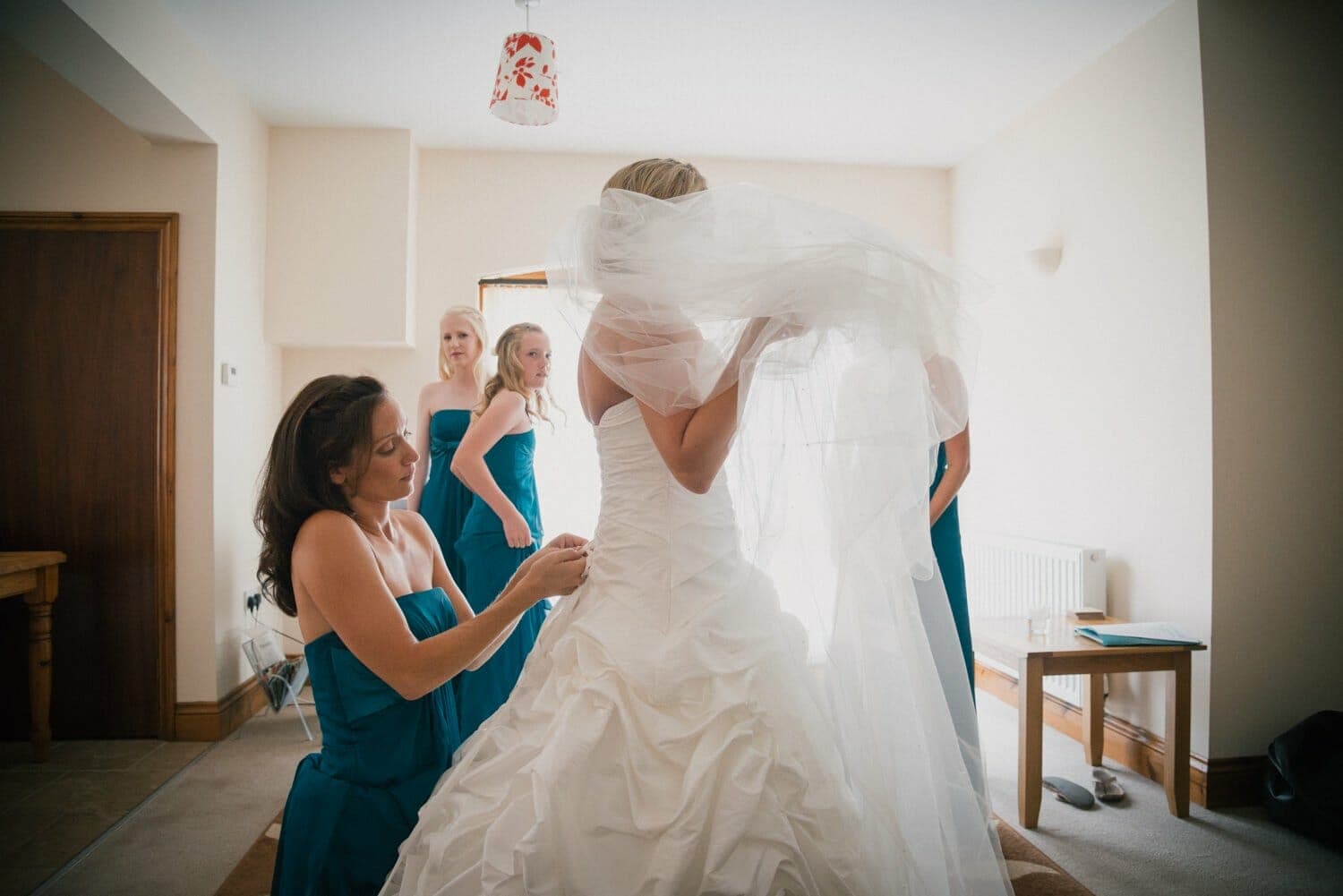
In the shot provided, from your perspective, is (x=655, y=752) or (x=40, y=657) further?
(x=40, y=657)

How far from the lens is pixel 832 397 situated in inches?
52.7

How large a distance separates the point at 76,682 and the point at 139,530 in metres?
0.71

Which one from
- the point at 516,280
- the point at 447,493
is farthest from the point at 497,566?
the point at 516,280

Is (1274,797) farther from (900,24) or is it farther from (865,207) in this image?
(865,207)

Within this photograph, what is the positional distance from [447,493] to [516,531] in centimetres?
51

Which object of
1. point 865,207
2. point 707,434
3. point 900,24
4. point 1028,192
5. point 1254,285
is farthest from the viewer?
point 865,207

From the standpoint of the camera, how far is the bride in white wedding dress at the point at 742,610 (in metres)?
1.11

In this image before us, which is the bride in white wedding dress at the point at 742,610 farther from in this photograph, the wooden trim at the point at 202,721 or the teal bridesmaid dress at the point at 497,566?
the wooden trim at the point at 202,721

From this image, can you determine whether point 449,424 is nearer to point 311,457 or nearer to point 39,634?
point 39,634

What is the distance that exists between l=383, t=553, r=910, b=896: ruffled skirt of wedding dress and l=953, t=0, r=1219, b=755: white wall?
241 centimetres

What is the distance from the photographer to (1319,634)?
2902mm

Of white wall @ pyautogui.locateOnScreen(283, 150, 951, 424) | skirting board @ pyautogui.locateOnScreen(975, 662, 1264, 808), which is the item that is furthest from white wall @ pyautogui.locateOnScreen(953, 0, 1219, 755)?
white wall @ pyautogui.locateOnScreen(283, 150, 951, 424)

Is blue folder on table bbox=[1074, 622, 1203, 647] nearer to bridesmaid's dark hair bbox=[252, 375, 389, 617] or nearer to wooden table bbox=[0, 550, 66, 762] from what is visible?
bridesmaid's dark hair bbox=[252, 375, 389, 617]

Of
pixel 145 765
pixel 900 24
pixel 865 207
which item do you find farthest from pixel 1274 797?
pixel 145 765
